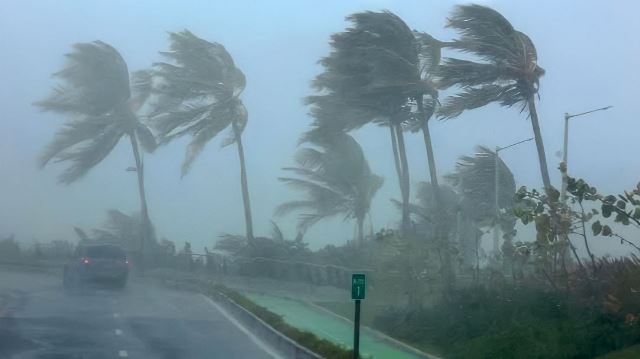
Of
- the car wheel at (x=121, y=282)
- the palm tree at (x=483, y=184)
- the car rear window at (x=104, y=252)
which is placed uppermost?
the palm tree at (x=483, y=184)

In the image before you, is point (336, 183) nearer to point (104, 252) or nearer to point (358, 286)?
point (104, 252)

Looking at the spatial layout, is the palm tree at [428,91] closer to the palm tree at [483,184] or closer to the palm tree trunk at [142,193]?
the palm tree at [483,184]

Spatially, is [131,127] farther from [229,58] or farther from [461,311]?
[461,311]

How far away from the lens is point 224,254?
4459 centimetres

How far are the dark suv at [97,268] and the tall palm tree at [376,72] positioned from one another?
9.92 metres

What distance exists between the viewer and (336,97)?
39219 millimetres

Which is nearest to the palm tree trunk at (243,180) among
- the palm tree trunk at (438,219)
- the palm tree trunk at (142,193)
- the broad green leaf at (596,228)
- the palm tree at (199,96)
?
the palm tree at (199,96)

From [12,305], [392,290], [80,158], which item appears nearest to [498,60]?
[392,290]

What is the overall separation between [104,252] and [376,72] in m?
12.5

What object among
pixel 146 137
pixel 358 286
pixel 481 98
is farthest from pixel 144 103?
pixel 358 286

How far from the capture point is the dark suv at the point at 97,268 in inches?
1506

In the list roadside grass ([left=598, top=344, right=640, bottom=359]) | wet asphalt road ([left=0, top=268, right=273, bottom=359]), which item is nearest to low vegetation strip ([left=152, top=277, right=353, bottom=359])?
wet asphalt road ([left=0, top=268, right=273, bottom=359])

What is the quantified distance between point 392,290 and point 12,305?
10266mm

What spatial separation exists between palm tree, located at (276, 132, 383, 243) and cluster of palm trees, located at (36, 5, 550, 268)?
5cm
